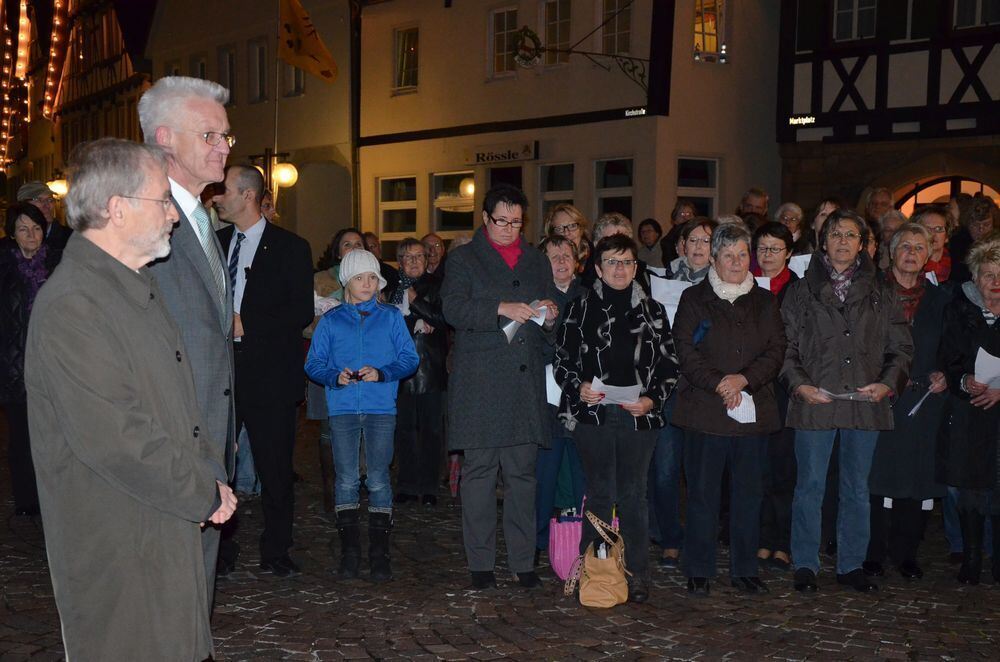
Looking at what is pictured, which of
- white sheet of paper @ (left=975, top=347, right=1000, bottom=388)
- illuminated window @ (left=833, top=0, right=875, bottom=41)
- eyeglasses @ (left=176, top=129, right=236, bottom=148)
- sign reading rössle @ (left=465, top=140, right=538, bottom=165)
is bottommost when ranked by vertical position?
white sheet of paper @ (left=975, top=347, right=1000, bottom=388)

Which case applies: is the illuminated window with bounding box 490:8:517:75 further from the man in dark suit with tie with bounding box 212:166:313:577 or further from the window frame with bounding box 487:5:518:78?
the man in dark suit with tie with bounding box 212:166:313:577

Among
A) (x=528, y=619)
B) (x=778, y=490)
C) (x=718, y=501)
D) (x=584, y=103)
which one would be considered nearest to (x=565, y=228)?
(x=778, y=490)

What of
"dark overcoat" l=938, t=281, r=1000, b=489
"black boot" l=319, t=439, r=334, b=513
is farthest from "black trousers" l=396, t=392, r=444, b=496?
"dark overcoat" l=938, t=281, r=1000, b=489

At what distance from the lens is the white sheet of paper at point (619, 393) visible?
6648 mm

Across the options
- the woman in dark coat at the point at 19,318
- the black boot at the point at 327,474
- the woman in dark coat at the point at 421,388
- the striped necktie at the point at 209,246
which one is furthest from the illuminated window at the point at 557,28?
Result: the striped necktie at the point at 209,246

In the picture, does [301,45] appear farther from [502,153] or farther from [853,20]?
[853,20]

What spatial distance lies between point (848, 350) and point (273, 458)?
11.2ft

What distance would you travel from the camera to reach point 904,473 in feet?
24.2

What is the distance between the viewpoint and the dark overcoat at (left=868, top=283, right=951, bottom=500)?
7.39m

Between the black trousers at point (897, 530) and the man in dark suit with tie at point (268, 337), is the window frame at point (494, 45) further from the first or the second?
Result: the black trousers at point (897, 530)

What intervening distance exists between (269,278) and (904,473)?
4.04 metres

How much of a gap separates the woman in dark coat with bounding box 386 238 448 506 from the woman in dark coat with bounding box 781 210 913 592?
3.33 m

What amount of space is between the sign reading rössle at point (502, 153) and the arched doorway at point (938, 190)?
6.63 m

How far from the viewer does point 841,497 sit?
23.2 ft
